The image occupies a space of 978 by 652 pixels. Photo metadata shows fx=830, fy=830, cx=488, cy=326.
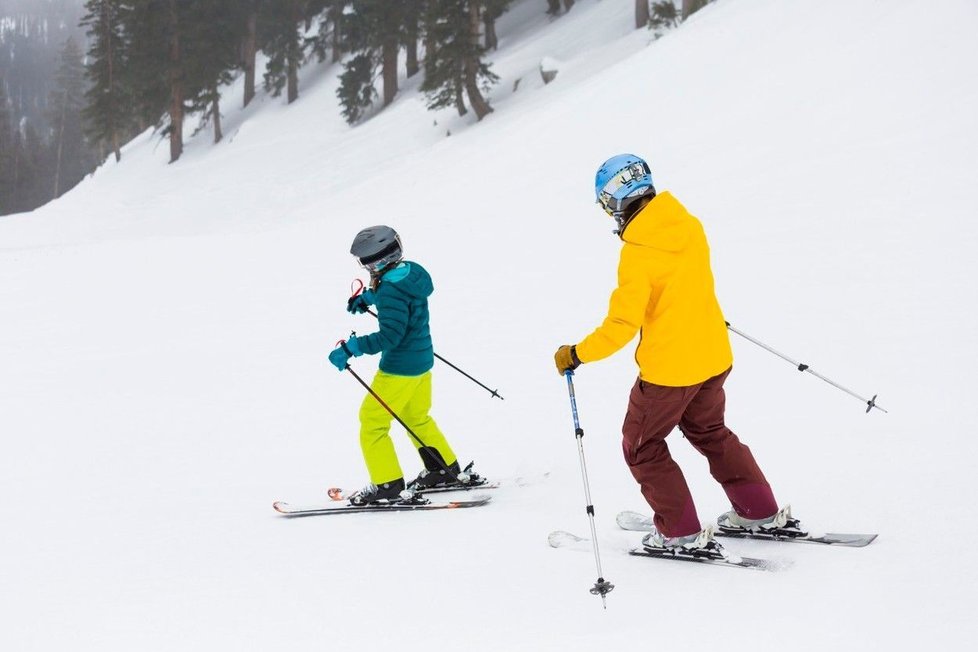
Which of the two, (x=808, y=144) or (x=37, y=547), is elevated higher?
(x=808, y=144)

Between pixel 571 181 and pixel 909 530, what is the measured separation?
33.8 ft

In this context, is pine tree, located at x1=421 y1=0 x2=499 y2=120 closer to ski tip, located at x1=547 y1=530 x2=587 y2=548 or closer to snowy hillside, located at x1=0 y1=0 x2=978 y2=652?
snowy hillside, located at x1=0 y1=0 x2=978 y2=652

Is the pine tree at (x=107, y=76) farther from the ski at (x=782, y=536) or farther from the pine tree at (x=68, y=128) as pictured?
the pine tree at (x=68, y=128)

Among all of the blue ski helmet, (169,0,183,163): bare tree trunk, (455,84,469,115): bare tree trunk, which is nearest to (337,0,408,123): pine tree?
(455,84,469,115): bare tree trunk

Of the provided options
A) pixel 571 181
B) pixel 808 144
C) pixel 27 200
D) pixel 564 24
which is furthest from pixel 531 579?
pixel 27 200

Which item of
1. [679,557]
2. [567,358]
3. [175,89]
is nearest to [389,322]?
[567,358]

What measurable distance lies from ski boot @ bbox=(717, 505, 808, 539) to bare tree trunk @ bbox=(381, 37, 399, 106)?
104ft

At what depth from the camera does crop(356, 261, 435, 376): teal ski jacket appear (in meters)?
5.02

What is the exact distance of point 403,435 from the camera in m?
7.01

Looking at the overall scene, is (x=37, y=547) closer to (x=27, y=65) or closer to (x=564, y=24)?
(x=564, y=24)

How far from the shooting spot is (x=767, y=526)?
4.13m

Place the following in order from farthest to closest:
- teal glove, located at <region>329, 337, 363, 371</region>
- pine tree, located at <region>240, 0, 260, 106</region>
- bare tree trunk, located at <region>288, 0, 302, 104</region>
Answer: pine tree, located at <region>240, 0, 260, 106</region> → bare tree trunk, located at <region>288, 0, 302, 104</region> → teal glove, located at <region>329, 337, 363, 371</region>

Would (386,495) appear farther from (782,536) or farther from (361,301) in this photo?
(782,536)

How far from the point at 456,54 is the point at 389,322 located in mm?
21880
